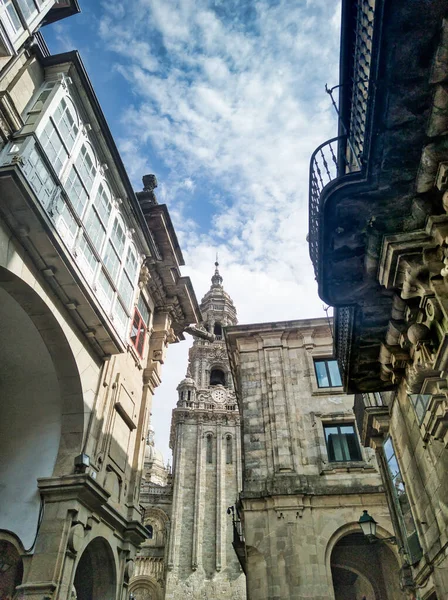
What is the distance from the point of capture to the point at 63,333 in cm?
1030

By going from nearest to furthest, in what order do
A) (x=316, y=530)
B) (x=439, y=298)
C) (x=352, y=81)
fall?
(x=439, y=298) → (x=352, y=81) → (x=316, y=530)

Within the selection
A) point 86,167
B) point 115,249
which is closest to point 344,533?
point 115,249

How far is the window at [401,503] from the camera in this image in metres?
9.03

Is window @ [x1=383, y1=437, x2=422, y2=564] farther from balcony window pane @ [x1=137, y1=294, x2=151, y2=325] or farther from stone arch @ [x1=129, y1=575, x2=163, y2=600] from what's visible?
stone arch @ [x1=129, y1=575, x2=163, y2=600]

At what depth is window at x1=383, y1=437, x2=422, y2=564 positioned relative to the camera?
356 inches

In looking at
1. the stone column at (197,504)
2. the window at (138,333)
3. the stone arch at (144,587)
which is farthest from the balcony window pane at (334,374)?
the stone arch at (144,587)

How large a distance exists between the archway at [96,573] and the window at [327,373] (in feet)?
A: 33.2

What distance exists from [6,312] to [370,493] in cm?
1261

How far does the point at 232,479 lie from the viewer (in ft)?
170

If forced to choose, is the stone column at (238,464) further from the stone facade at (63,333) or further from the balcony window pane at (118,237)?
the balcony window pane at (118,237)

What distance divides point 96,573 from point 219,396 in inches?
1855

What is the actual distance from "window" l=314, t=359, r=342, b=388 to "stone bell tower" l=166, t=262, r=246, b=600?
3363 cm

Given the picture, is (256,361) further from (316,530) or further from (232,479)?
(232,479)

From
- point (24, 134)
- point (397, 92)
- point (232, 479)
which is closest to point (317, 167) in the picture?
point (397, 92)
